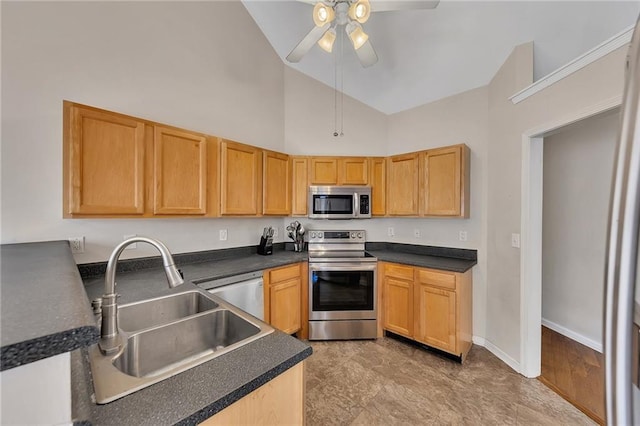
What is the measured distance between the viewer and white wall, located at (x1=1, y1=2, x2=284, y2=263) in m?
1.61

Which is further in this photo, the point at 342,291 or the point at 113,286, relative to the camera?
the point at 342,291

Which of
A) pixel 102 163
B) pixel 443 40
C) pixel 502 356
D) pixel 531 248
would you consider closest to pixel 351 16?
pixel 443 40

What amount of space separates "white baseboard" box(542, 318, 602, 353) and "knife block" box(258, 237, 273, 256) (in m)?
3.42

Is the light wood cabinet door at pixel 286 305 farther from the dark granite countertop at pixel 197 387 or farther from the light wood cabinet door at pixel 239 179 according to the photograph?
the dark granite countertop at pixel 197 387

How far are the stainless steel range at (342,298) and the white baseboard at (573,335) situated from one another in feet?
6.98

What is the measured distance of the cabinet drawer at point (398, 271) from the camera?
2652 mm

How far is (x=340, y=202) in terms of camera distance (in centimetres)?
310

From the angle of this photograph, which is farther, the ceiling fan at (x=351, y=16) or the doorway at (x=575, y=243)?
the doorway at (x=575, y=243)

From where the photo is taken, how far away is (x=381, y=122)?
349 cm

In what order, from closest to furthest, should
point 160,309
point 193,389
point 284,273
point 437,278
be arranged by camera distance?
point 193,389, point 160,309, point 437,278, point 284,273

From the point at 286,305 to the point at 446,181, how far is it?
2.13m

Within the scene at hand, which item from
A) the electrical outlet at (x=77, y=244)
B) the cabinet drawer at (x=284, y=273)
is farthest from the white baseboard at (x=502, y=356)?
the electrical outlet at (x=77, y=244)

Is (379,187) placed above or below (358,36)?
below

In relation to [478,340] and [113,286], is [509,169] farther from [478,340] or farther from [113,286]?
[113,286]
